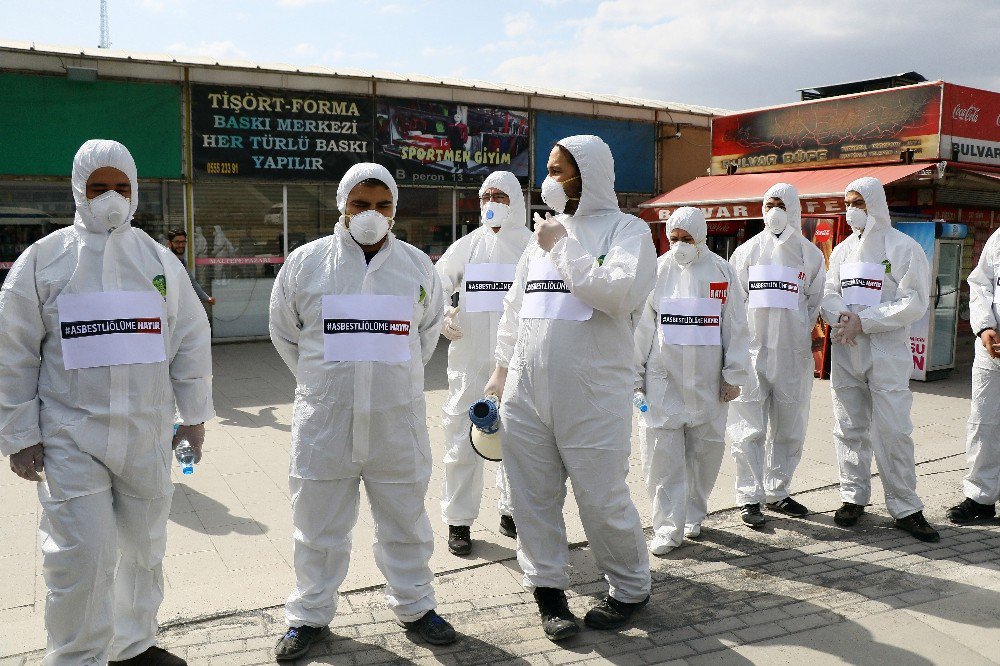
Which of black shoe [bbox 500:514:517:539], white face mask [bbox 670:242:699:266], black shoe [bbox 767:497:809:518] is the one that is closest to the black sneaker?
black shoe [bbox 500:514:517:539]

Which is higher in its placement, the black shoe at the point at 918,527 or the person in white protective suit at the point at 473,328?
the person in white protective suit at the point at 473,328

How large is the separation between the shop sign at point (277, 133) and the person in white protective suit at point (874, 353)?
9680 millimetres

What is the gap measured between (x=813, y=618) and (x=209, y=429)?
18.6 ft

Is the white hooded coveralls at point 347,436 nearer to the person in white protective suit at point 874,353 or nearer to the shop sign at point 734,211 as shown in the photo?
the person in white protective suit at point 874,353

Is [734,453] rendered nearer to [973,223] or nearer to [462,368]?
[462,368]

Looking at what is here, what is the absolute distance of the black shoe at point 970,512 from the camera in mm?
5369

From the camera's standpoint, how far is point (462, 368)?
495 cm

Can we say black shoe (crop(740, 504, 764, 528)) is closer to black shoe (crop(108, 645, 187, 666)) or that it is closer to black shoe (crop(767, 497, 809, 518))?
black shoe (crop(767, 497, 809, 518))

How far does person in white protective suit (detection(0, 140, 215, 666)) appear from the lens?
3006 mm

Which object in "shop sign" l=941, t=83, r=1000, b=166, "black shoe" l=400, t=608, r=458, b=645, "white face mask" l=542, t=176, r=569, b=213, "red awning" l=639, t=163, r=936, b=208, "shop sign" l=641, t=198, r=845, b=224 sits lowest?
"black shoe" l=400, t=608, r=458, b=645

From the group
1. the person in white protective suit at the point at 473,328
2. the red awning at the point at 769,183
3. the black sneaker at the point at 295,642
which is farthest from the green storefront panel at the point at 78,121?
the black sneaker at the point at 295,642

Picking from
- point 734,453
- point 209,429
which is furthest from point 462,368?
point 209,429

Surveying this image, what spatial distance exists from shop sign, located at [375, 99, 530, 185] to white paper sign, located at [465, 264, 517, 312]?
9336mm

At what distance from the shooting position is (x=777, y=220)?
5.62m
